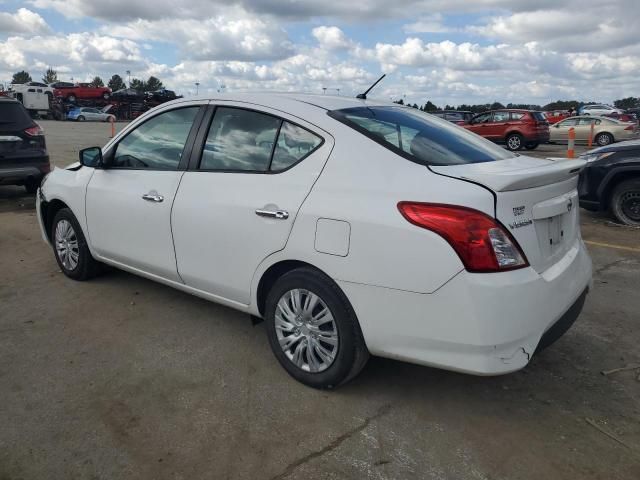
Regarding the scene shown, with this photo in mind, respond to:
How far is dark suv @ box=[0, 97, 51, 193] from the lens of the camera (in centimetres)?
823

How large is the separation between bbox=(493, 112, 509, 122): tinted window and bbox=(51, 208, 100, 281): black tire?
61.9ft

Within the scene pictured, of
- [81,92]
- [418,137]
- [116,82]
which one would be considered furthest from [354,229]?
[116,82]

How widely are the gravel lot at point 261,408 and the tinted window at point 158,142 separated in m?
1.14

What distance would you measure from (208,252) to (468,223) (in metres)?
1.70

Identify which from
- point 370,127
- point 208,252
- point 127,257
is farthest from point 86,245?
point 370,127

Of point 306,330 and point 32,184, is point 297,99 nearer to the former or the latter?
point 306,330

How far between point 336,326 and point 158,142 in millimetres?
2013

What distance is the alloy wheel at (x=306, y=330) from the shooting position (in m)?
2.95

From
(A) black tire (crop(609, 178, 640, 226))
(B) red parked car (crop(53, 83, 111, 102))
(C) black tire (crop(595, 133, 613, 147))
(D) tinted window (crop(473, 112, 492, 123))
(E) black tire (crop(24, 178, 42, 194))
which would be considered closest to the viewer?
(A) black tire (crop(609, 178, 640, 226))

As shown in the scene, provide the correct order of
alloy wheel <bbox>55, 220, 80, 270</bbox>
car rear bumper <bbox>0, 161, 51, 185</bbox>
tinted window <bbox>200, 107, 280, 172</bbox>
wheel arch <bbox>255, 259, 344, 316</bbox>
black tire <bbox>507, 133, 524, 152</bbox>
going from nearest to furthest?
wheel arch <bbox>255, 259, 344, 316</bbox> → tinted window <bbox>200, 107, 280, 172</bbox> → alloy wheel <bbox>55, 220, 80, 270</bbox> → car rear bumper <bbox>0, 161, 51, 185</bbox> → black tire <bbox>507, 133, 524, 152</bbox>

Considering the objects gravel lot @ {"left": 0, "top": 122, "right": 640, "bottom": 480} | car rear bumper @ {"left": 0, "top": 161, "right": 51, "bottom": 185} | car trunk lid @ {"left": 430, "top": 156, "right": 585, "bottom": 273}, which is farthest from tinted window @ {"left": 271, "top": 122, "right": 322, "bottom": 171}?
car rear bumper @ {"left": 0, "top": 161, "right": 51, "bottom": 185}

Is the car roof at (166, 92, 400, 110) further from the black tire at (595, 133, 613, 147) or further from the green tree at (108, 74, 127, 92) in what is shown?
the green tree at (108, 74, 127, 92)

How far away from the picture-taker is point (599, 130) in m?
22.0

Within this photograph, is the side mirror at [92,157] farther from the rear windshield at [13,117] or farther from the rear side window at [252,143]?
the rear windshield at [13,117]
